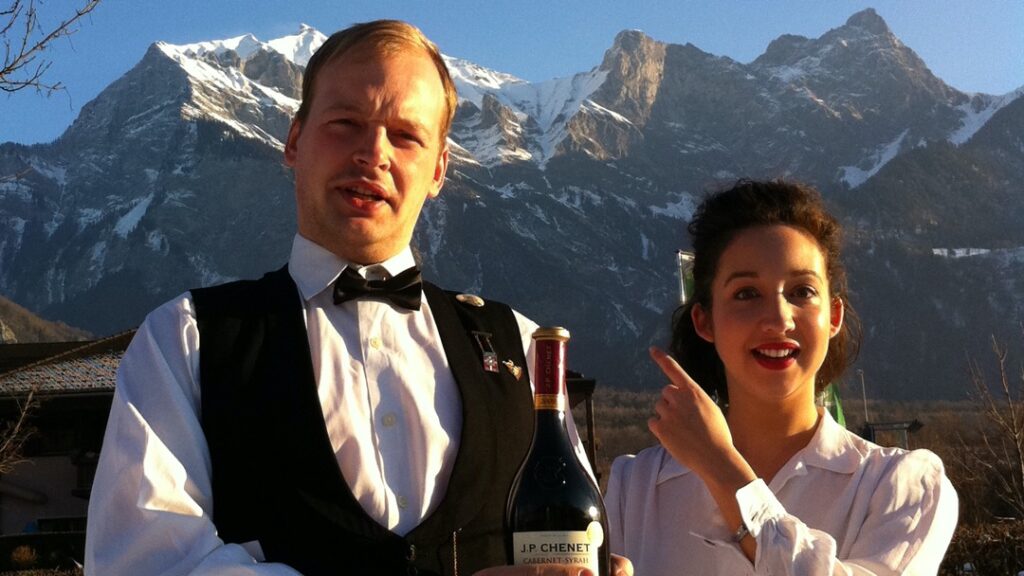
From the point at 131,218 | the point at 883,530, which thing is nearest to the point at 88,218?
the point at 131,218

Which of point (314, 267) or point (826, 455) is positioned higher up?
point (314, 267)

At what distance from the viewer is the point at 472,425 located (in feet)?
7.75

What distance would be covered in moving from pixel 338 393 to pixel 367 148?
53cm

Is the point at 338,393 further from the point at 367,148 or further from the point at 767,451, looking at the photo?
the point at 767,451

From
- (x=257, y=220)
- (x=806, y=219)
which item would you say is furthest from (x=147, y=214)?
(x=806, y=219)

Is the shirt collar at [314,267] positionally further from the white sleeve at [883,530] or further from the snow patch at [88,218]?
the snow patch at [88,218]

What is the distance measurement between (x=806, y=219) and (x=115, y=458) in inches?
72.7

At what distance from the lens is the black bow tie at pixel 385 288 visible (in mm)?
2477

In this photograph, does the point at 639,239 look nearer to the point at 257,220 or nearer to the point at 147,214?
the point at 257,220

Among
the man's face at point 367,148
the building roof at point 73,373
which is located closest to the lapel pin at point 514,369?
the man's face at point 367,148

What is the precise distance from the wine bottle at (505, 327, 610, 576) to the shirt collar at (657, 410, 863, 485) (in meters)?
0.84

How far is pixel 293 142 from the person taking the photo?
2617 mm

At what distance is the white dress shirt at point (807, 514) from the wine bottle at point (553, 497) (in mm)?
462

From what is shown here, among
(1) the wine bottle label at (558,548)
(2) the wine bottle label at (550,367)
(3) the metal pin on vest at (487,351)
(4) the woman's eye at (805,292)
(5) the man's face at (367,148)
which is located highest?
(5) the man's face at (367,148)
